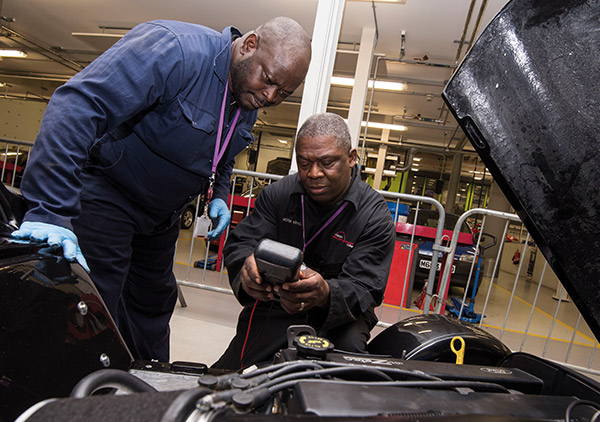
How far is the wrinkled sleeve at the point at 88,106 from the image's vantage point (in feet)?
3.52

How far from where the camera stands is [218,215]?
7.07ft

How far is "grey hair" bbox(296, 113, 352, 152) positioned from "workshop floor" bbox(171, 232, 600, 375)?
179 centimetres

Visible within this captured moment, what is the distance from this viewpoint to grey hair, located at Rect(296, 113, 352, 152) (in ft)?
5.73

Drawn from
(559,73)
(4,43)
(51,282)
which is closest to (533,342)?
(559,73)

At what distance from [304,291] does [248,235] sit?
528 millimetres

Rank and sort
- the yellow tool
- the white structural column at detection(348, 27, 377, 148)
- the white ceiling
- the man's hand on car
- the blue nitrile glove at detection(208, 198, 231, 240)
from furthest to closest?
1. the white structural column at detection(348, 27, 377, 148)
2. the white ceiling
3. the blue nitrile glove at detection(208, 198, 231, 240)
4. the man's hand on car
5. the yellow tool

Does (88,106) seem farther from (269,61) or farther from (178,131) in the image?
(269,61)

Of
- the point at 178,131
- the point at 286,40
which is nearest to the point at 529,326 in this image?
the point at 286,40

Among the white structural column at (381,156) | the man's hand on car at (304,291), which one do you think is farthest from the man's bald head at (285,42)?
the white structural column at (381,156)

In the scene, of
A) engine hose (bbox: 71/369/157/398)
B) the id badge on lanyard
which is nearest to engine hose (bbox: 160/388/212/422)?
engine hose (bbox: 71/369/157/398)

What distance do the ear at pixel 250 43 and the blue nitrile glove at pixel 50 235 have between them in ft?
3.07

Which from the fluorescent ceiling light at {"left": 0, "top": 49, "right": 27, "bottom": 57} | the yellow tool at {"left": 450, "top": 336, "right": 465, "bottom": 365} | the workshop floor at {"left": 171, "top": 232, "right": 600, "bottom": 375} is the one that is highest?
the fluorescent ceiling light at {"left": 0, "top": 49, "right": 27, "bottom": 57}

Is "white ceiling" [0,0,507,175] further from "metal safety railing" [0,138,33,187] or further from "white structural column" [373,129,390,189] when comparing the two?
"metal safety railing" [0,138,33,187]

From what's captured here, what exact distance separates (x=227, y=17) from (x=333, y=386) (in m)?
8.81
